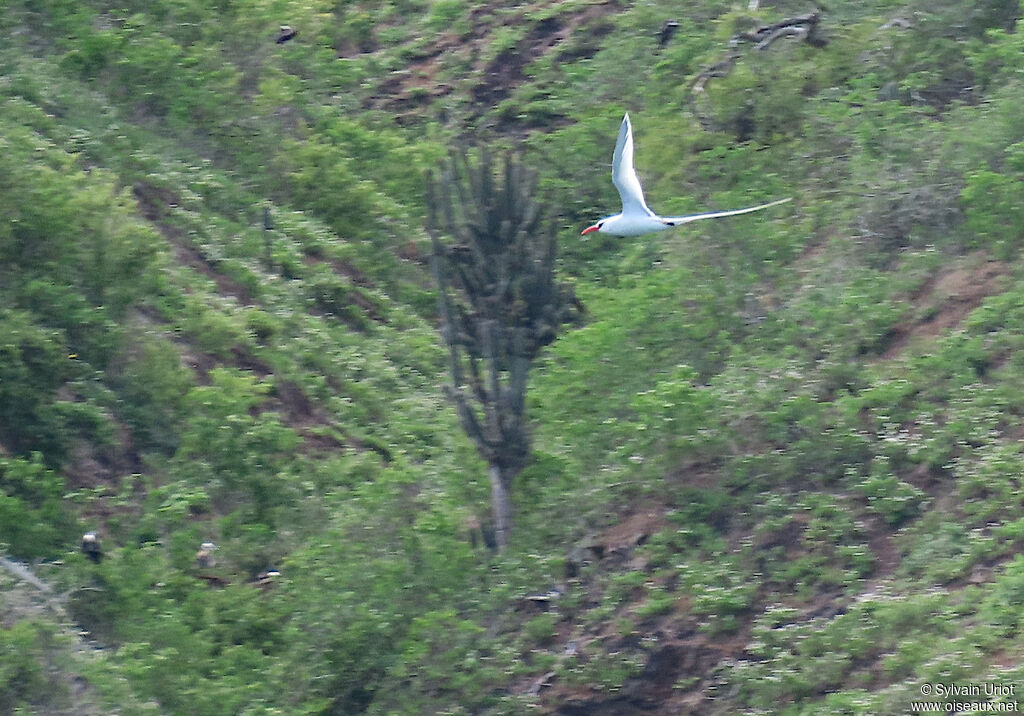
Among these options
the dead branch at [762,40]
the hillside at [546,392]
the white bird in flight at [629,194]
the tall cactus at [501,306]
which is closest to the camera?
the hillside at [546,392]

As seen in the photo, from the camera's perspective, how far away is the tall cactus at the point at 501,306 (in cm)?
1277

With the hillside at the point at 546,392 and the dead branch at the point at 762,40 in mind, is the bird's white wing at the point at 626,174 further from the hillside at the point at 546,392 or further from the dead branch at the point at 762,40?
the dead branch at the point at 762,40

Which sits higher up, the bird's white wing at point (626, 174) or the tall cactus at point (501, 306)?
the bird's white wing at point (626, 174)

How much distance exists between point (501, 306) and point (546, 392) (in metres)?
1.16

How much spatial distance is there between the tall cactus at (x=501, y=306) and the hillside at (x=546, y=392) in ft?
1.36

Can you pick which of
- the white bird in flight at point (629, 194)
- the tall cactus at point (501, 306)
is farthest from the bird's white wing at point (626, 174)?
the tall cactus at point (501, 306)

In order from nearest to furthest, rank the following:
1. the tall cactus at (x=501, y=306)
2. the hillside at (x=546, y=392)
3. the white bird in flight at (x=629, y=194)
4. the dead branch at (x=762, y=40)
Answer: the hillside at (x=546, y=392) → the white bird in flight at (x=629, y=194) → the tall cactus at (x=501, y=306) → the dead branch at (x=762, y=40)

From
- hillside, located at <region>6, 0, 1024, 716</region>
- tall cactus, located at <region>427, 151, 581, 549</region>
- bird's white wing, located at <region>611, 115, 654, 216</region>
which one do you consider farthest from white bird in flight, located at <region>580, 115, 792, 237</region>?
hillside, located at <region>6, 0, 1024, 716</region>

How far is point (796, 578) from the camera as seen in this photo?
1123cm

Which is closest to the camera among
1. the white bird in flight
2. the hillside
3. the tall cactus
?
the hillside

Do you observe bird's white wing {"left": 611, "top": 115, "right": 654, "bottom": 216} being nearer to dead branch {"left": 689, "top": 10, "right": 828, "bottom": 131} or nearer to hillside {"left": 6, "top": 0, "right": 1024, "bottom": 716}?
hillside {"left": 6, "top": 0, "right": 1024, "bottom": 716}

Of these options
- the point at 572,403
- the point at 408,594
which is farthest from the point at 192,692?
the point at 572,403

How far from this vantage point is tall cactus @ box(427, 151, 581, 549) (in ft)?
41.9

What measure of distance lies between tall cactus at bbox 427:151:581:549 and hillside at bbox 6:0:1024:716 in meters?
0.41
